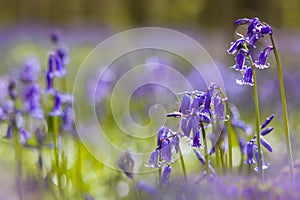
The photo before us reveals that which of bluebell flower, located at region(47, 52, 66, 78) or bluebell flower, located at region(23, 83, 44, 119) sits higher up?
bluebell flower, located at region(47, 52, 66, 78)

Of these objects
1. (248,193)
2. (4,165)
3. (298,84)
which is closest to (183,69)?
(298,84)

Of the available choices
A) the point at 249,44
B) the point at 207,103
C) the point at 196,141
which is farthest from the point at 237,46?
the point at 196,141

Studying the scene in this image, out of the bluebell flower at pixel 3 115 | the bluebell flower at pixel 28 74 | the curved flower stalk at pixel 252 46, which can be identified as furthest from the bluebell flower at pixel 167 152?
the bluebell flower at pixel 28 74

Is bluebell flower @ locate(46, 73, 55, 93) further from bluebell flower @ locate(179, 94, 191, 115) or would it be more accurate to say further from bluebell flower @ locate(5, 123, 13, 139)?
bluebell flower @ locate(179, 94, 191, 115)

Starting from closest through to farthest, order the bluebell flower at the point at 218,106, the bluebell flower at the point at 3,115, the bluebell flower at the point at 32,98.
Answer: the bluebell flower at the point at 218,106 < the bluebell flower at the point at 3,115 < the bluebell flower at the point at 32,98

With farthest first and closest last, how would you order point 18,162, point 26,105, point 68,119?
point 68,119 < point 26,105 < point 18,162

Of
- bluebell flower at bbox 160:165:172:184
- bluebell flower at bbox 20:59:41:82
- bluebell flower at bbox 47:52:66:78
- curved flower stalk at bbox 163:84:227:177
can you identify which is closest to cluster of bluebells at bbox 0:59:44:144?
bluebell flower at bbox 20:59:41:82

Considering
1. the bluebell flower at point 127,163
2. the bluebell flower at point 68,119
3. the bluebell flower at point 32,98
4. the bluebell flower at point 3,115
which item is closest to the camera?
the bluebell flower at point 127,163

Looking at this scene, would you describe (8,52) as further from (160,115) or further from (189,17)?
(160,115)

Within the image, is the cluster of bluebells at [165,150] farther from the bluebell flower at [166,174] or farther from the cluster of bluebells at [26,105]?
the cluster of bluebells at [26,105]

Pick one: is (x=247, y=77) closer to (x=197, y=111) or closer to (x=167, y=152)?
(x=197, y=111)

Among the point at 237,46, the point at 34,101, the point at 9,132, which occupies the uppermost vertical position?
the point at 237,46

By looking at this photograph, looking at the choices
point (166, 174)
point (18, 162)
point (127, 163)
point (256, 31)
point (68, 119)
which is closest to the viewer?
point (256, 31)
